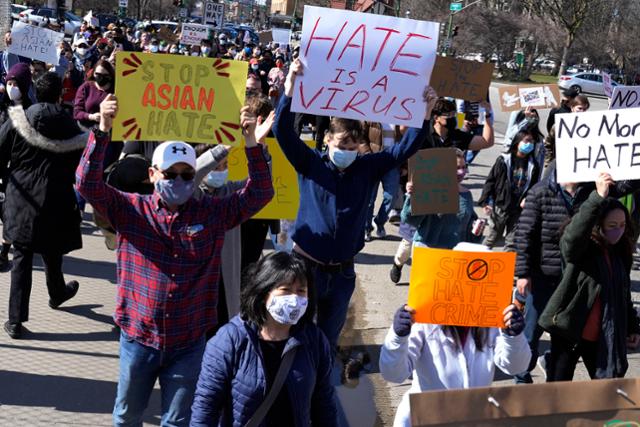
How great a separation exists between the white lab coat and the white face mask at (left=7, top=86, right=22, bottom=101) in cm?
615

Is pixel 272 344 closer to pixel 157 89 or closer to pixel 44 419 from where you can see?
pixel 157 89

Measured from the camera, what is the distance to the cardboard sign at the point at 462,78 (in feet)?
29.2

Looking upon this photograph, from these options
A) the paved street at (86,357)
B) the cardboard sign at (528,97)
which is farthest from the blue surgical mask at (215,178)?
the cardboard sign at (528,97)

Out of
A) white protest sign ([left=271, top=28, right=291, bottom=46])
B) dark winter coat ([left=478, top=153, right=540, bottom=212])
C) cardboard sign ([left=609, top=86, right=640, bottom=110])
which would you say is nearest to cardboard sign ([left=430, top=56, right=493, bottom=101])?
dark winter coat ([left=478, top=153, right=540, bottom=212])

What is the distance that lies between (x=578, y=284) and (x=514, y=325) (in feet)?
4.63

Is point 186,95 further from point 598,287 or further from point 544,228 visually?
point 544,228

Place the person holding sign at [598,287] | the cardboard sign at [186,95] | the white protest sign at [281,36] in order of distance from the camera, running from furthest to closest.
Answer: the white protest sign at [281,36]
the person holding sign at [598,287]
the cardboard sign at [186,95]

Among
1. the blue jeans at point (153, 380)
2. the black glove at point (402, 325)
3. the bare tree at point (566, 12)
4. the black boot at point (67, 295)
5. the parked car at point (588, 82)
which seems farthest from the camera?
the bare tree at point (566, 12)

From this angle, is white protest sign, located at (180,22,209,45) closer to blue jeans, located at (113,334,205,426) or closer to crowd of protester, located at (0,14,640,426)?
crowd of protester, located at (0,14,640,426)

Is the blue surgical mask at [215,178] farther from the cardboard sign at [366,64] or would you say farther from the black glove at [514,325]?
the black glove at [514,325]

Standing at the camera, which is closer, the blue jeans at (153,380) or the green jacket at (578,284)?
the blue jeans at (153,380)

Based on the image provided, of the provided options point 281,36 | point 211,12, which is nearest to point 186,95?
point 211,12

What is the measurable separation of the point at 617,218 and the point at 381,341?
8.51ft

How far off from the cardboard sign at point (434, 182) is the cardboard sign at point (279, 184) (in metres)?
1.51
